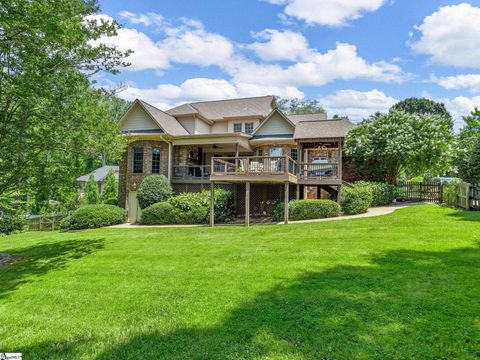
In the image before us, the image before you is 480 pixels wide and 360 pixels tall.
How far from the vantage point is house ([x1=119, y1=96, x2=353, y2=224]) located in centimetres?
1775

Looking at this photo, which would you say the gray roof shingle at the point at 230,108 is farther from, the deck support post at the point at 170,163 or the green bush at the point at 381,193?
the green bush at the point at 381,193

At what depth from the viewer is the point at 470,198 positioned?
43.6 ft

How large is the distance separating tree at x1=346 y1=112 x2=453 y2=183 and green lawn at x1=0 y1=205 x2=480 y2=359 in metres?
10.3

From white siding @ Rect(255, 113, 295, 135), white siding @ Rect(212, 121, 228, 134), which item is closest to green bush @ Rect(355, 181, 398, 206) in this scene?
white siding @ Rect(255, 113, 295, 135)

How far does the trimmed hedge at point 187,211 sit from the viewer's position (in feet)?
53.5

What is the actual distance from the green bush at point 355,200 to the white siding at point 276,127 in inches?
245

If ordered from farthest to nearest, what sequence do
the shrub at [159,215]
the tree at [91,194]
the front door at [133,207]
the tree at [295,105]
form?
the tree at [295,105] < the tree at [91,194] < the front door at [133,207] < the shrub at [159,215]

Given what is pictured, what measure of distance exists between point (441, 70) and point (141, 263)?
28632mm

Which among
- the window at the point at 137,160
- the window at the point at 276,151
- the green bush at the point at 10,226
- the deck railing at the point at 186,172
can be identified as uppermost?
the window at the point at 276,151

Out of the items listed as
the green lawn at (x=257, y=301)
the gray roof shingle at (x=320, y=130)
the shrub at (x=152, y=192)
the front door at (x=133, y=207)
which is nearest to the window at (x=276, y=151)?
the gray roof shingle at (x=320, y=130)

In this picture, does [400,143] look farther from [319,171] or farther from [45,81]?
[45,81]

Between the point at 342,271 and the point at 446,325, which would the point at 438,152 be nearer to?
the point at 342,271

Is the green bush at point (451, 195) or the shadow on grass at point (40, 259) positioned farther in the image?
the green bush at point (451, 195)

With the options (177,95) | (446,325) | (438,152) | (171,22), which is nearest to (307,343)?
(446,325)
